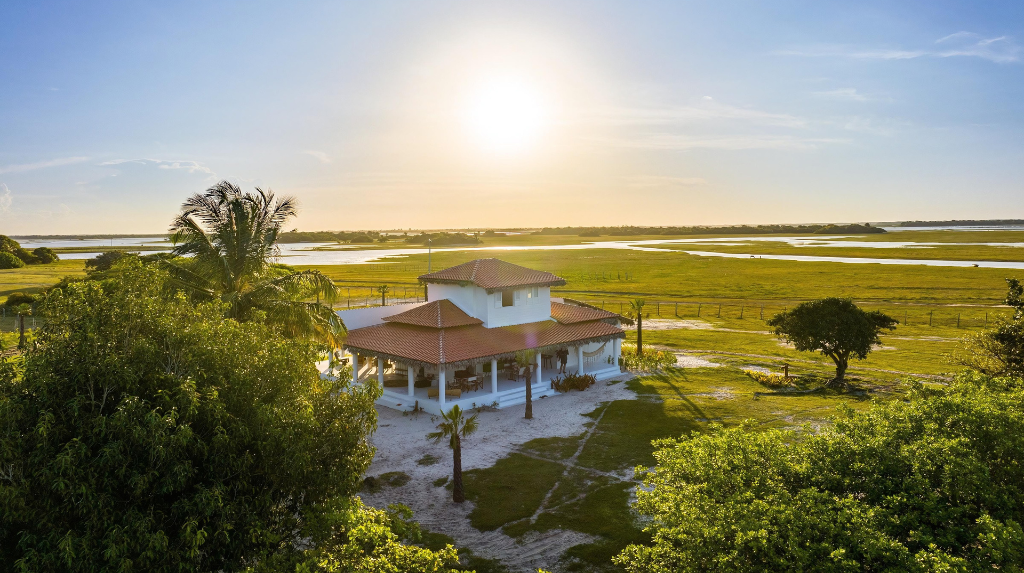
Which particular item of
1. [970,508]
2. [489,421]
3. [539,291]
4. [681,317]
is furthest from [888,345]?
[970,508]

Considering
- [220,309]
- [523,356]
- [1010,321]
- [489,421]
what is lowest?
[489,421]

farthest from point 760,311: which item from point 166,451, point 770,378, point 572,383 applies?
point 166,451

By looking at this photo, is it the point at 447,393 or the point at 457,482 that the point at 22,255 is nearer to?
the point at 447,393

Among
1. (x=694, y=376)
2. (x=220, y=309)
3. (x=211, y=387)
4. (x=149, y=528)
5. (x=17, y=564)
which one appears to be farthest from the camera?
(x=694, y=376)

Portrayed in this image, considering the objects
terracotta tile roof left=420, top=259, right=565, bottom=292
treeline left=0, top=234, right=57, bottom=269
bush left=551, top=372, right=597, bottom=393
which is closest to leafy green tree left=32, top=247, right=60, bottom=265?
treeline left=0, top=234, right=57, bottom=269

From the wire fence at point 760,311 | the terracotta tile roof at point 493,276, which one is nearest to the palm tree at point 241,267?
the terracotta tile roof at point 493,276

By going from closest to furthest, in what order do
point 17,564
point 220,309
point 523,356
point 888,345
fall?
Answer: point 17,564 → point 220,309 → point 523,356 → point 888,345

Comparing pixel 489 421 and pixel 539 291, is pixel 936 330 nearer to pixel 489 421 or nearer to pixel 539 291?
pixel 539 291

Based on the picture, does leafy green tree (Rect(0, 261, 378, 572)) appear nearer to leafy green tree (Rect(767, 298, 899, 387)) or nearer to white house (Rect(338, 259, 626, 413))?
white house (Rect(338, 259, 626, 413))
